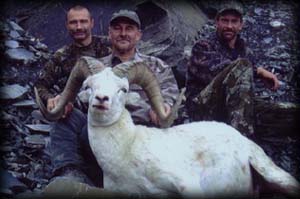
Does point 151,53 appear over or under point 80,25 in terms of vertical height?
under

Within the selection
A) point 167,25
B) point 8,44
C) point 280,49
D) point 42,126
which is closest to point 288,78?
point 280,49

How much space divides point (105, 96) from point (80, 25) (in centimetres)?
178

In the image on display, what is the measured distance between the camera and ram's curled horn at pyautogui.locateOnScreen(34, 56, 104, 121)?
6.27 meters

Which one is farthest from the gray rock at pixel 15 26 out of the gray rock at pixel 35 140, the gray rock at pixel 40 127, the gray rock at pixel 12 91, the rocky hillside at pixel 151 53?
the gray rock at pixel 35 140

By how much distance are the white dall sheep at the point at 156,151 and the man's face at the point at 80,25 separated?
0.95 metres

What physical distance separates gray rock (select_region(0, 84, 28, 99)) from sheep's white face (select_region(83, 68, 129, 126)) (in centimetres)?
307

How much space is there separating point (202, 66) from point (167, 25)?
2197mm

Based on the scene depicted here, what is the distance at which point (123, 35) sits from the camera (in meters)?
7.02

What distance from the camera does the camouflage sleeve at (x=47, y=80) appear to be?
6.98 meters

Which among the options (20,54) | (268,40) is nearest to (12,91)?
(20,54)

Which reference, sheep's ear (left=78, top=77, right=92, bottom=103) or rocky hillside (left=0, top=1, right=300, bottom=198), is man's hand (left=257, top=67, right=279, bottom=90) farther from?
Answer: sheep's ear (left=78, top=77, right=92, bottom=103)

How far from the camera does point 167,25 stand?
9.65m

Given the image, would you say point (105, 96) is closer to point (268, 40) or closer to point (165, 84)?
point (165, 84)

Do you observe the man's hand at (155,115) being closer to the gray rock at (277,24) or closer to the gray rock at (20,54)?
the gray rock at (20,54)
